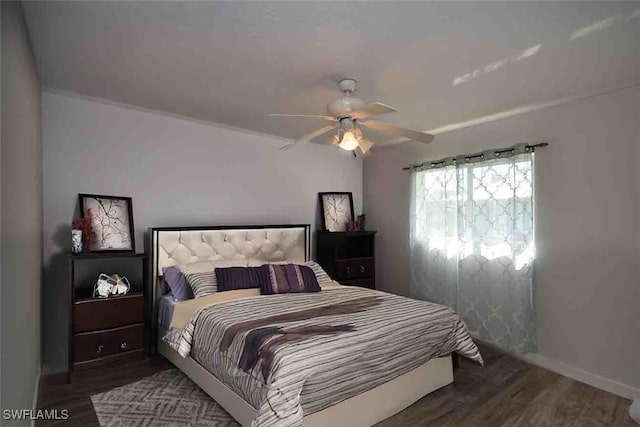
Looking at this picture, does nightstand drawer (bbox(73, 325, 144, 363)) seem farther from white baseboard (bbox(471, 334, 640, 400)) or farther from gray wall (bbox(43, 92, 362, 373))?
white baseboard (bbox(471, 334, 640, 400))

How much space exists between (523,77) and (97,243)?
377 cm

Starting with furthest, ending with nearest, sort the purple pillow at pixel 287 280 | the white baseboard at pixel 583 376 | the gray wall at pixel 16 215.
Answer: the purple pillow at pixel 287 280
the white baseboard at pixel 583 376
the gray wall at pixel 16 215

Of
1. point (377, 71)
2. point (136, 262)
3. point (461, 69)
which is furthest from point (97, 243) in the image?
point (461, 69)

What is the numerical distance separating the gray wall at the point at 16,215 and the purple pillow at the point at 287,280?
1723mm

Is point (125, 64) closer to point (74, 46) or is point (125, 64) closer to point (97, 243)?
point (74, 46)

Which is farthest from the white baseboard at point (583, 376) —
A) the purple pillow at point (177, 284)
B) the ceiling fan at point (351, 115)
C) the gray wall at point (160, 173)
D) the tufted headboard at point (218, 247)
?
the purple pillow at point (177, 284)

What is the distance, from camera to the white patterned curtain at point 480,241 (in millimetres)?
3184

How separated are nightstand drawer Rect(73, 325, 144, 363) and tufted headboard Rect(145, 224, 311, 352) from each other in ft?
1.10

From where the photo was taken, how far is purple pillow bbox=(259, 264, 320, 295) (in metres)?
3.18

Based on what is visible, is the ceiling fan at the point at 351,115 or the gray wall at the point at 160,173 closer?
the ceiling fan at the point at 351,115

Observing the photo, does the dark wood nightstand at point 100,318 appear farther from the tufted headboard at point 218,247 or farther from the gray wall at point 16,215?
the gray wall at point 16,215

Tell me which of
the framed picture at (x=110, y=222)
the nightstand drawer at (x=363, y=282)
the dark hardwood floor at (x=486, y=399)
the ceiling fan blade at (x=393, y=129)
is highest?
the ceiling fan blade at (x=393, y=129)

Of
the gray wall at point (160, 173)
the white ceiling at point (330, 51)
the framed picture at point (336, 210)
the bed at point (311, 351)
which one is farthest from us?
the framed picture at point (336, 210)

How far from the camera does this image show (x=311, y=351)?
6.27 feet
